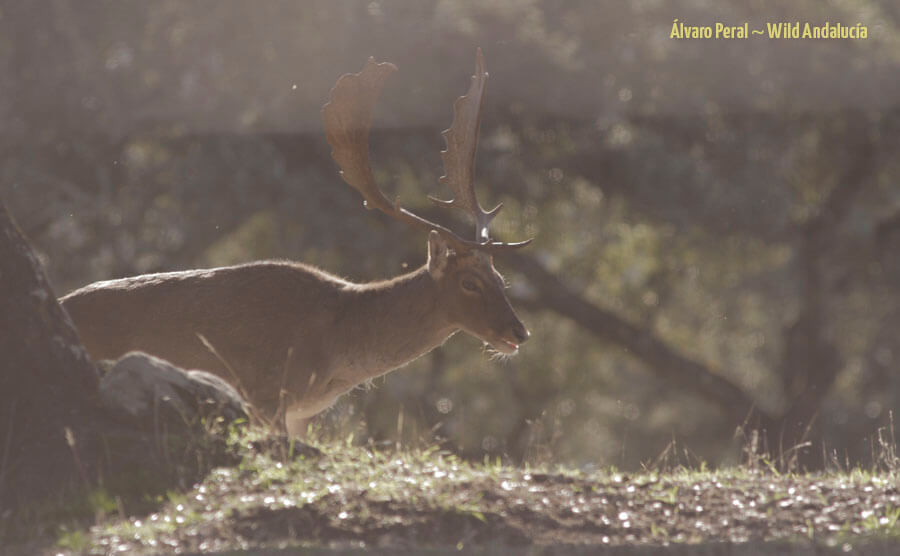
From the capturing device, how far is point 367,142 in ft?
35.7

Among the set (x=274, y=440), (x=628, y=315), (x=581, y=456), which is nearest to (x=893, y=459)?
(x=274, y=440)

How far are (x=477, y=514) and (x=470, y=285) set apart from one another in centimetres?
A: 385

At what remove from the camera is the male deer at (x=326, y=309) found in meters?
A: 10.3

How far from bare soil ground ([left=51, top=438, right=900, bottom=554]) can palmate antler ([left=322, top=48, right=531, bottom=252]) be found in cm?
302

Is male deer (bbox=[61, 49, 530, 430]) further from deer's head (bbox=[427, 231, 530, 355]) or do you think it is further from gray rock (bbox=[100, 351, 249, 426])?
gray rock (bbox=[100, 351, 249, 426])

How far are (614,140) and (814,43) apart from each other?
385 centimetres

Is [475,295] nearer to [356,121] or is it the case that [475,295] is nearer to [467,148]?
[467,148]

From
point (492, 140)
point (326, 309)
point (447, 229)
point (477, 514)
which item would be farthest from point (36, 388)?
point (492, 140)

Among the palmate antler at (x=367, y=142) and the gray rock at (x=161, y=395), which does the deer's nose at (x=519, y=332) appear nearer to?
the palmate antler at (x=367, y=142)

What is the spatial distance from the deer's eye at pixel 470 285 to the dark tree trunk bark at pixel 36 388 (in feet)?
10.9

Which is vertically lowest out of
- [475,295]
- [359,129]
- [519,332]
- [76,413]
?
[76,413]

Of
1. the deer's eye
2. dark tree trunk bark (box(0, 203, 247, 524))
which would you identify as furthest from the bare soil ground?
the deer's eye

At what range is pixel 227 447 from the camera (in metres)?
7.72

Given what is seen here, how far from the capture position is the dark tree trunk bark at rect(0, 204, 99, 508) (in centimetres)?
750
